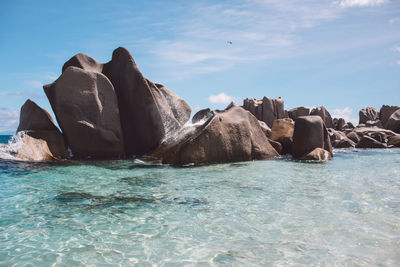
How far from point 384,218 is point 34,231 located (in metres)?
4.88

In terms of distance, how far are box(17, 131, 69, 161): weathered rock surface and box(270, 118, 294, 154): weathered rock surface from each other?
31.3 feet

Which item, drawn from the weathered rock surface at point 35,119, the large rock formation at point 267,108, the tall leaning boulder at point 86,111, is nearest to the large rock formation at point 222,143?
the tall leaning boulder at point 86,111

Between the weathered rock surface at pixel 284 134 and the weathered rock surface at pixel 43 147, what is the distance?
31.3ft

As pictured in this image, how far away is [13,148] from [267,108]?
3662 centimetres

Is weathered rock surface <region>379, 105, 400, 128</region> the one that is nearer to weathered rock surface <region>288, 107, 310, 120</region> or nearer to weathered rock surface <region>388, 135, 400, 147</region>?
weathered rock surface <region>288, 107, 310, 120</region>

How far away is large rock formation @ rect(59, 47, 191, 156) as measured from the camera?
14.0 metres

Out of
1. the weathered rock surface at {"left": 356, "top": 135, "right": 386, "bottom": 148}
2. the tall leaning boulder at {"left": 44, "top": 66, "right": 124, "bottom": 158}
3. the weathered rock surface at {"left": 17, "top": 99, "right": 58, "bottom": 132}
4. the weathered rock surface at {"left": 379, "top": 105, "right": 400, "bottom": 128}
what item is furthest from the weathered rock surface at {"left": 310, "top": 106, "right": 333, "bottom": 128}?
the weathered rock surface at {"left": 17, "top": 99, "right": 58, "bottom": 132}

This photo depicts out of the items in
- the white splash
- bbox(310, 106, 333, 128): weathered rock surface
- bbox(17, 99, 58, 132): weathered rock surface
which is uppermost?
bbox(310, 106, 333, 128): weathered rock surface

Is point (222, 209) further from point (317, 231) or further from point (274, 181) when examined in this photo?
point (274, 181)

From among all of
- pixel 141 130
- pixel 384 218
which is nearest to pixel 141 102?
pixel 141 130

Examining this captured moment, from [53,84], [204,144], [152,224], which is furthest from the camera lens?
[53,84]

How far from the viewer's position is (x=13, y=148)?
12.1 m

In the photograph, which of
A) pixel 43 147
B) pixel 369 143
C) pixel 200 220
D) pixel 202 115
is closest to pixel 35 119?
pixel 43 147

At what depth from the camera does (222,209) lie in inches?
207
